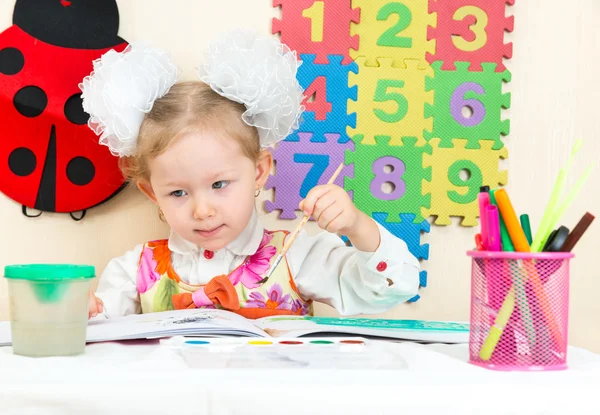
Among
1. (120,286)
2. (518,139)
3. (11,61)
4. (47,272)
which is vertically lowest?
(120,286)

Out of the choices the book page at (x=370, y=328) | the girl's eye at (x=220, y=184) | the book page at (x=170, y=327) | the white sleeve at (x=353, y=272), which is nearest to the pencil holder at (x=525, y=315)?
→ the book page at (x=370, y=328)

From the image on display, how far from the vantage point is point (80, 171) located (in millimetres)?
1226

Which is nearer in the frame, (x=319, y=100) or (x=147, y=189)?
(x=147, y=189)

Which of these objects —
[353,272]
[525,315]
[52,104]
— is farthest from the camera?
[52,104]

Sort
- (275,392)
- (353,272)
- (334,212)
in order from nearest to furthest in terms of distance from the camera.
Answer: (275,392) < (334,212) < (353,272)

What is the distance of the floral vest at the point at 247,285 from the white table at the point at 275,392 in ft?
1.68

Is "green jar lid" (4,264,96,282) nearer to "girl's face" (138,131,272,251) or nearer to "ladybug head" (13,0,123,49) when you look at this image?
"girl's face" (138,131,272,251)

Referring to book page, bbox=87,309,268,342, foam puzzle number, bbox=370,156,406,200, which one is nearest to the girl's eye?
book page, bbox=87,309,268,342

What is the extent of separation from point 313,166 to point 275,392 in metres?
0.74

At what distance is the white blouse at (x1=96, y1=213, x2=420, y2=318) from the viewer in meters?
1.11

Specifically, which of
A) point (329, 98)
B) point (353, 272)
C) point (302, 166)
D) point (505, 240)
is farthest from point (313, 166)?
point (505, 240)

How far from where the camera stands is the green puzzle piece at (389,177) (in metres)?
1.26

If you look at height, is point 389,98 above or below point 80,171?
above

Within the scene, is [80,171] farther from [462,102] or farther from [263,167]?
[462,102]
